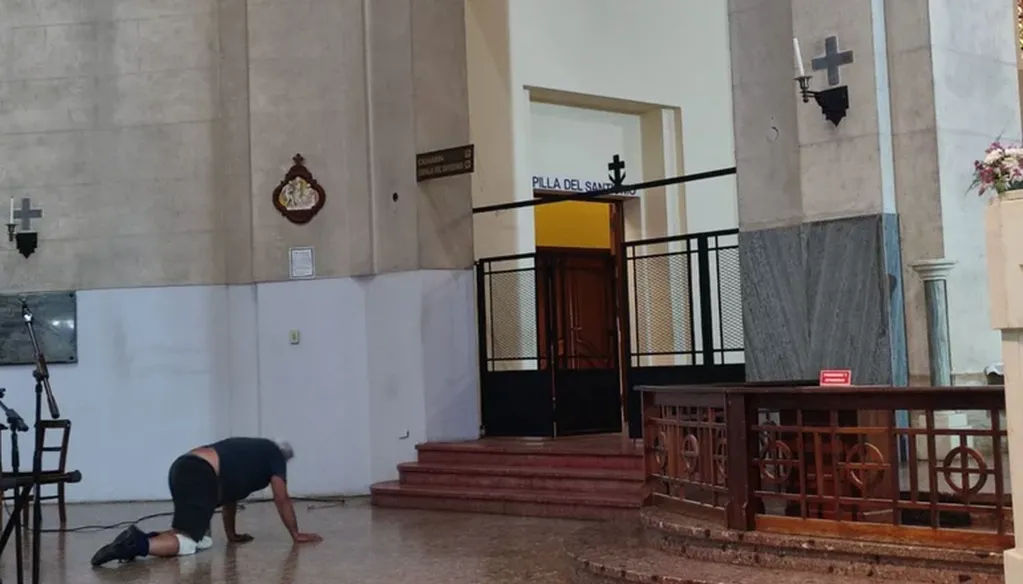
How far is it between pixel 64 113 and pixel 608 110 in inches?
238

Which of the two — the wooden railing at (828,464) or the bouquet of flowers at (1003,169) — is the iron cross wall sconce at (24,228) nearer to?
the wooden railing at (828,464)

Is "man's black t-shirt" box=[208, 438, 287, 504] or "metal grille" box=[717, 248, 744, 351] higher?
"metal grille" box=[717, 248, 744, 351]

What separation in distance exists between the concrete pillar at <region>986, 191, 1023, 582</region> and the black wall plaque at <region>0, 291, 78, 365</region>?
925cm

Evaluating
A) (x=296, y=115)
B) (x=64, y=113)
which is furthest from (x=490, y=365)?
(x=64, y=113)

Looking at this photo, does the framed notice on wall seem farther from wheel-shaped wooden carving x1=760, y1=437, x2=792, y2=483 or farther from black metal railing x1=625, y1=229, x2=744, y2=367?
wheel-shaped wooden carving x1=760, y1=437, x2=792, y2=483

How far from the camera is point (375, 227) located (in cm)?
1108

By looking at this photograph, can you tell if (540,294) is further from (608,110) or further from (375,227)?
(608,110)

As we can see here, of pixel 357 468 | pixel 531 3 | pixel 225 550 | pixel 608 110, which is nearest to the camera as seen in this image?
pixel 225 550

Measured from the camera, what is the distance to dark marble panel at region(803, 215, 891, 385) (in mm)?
7680

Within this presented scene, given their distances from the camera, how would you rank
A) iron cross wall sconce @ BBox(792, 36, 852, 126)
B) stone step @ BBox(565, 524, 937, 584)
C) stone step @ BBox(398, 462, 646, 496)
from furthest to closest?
stone step @ BBox(398, 462, 646, 496) < iron cross wall sconce @ BBox(792, 36, 852, 126) < stone step @ BBox(565, 524, 937, 584)

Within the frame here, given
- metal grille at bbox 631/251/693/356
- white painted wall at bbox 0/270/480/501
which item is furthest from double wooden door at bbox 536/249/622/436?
white painted wall at bbox 0/270/480/501

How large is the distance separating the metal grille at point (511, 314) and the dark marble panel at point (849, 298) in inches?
147

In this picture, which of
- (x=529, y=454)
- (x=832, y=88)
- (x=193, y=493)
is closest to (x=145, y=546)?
(x=193, y=493)

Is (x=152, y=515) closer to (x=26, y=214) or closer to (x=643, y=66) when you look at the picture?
(x=26, y=214)
